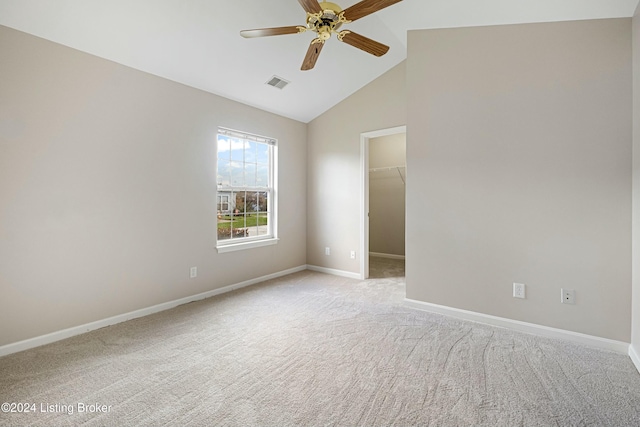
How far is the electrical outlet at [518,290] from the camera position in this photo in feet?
8.90

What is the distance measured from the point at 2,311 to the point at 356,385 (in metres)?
2.71

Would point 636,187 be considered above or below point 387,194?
below

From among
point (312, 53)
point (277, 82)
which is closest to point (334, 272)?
point (277, 82)

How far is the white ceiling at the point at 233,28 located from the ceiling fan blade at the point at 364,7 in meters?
1.03

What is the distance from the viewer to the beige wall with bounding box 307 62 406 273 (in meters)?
4.21

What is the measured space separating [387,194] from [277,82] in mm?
3582

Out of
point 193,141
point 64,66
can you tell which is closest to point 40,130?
point 64,66

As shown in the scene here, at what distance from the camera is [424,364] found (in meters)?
2.17

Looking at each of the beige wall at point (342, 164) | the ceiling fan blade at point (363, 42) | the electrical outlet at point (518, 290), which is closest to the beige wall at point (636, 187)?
the electrical outlet at point (518, 290)

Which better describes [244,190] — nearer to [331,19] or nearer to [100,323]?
[100,323]

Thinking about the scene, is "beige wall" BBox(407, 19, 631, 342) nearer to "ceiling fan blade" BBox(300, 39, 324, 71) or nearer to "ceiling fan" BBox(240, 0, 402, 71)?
"ceiling fan" BBox(240, 0, 402, 71)

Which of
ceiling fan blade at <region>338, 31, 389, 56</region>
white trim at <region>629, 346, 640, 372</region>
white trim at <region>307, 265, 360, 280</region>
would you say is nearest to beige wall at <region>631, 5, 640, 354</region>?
white trim at <region>629, 346, 640, 372</region>

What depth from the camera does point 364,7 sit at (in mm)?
1949

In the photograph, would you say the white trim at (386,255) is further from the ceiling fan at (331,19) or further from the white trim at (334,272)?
the ceiling fan at (331,19)
